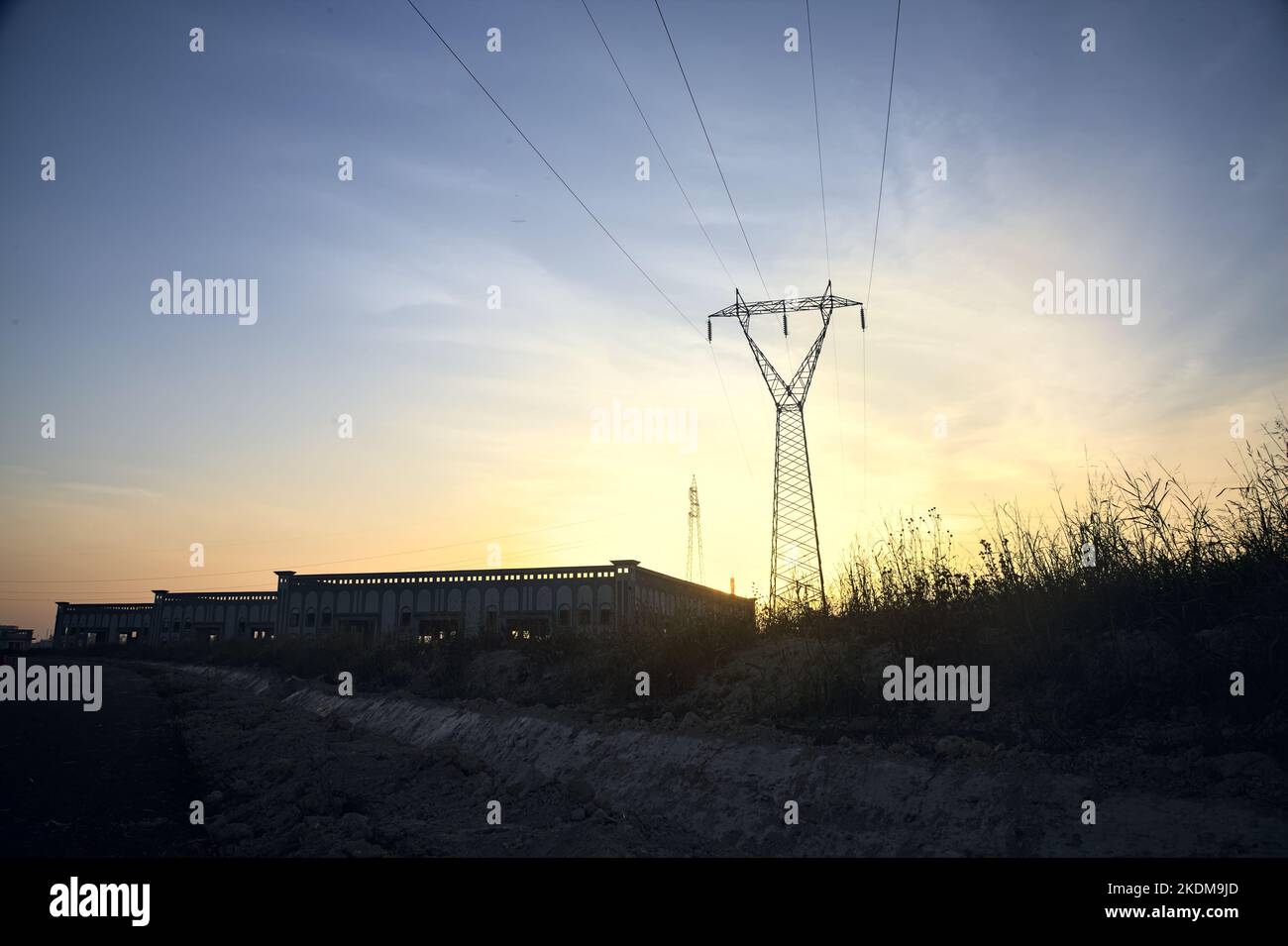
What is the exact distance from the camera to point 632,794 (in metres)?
10.4

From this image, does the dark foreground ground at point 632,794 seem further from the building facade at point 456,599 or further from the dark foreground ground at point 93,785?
the building facade at point 456,599

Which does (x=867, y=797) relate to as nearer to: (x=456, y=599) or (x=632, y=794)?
(x=632, y=794)

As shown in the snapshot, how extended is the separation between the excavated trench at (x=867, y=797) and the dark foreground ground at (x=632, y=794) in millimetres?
20

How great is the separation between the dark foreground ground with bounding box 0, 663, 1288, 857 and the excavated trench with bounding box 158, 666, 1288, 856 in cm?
2

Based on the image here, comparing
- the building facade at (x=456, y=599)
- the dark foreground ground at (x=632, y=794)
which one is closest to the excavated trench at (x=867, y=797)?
the dark foreground ground at (x=632, y=794)

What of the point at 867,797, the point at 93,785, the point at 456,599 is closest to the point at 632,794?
the point at 867,797

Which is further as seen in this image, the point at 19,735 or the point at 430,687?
the point at 430,687

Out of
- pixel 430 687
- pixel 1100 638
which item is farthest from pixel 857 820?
pixel 430 687

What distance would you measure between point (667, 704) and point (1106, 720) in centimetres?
650

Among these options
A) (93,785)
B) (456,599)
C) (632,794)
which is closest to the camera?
(632,794)

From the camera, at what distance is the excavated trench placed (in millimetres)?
6492

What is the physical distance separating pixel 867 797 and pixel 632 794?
3.40 m
